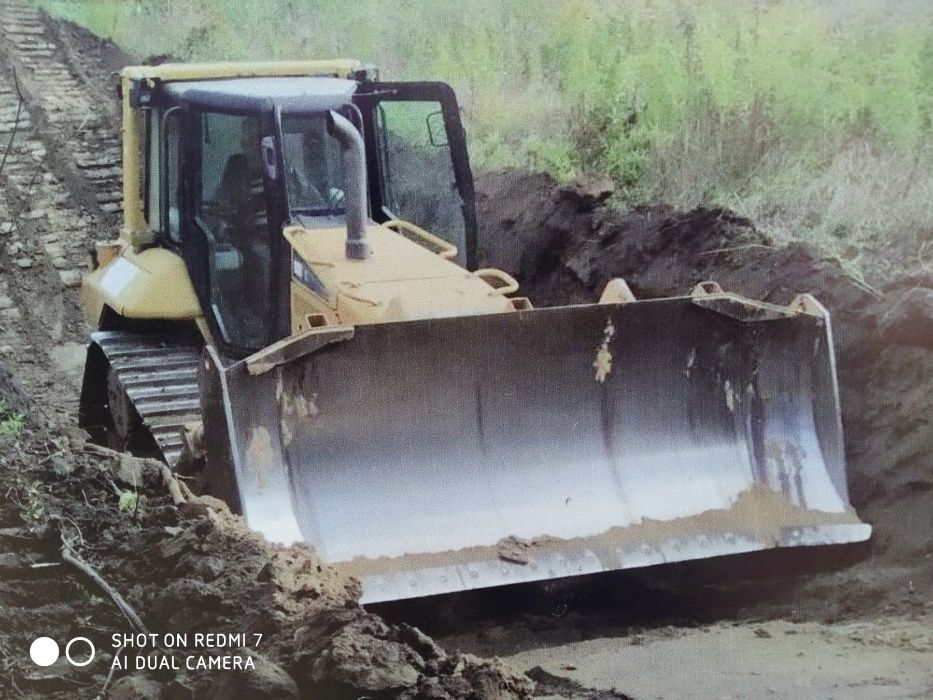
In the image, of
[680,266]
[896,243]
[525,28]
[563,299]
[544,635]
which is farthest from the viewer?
[563,299]

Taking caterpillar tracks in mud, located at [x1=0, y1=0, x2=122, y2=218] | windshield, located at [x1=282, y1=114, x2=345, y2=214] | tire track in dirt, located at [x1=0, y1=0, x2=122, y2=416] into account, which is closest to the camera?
windshield, located at [x1=282, y1=114, x2=345, y2=214]

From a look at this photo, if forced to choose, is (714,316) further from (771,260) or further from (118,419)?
(118,419)

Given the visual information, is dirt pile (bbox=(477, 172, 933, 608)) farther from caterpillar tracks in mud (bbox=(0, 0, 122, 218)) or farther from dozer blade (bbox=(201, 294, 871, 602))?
caterpillar tracks in mud (bbox=(0, 0, 122, 218))

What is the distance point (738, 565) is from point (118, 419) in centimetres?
194

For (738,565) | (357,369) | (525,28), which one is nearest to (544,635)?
(738,565)

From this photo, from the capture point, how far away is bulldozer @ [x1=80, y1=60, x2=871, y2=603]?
295cm

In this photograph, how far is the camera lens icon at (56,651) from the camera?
2650 millimetres

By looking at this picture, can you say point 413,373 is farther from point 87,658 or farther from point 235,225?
point 87,658

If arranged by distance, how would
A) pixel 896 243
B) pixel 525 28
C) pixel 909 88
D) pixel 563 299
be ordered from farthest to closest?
pixel 563 299 < pixel 525 28 < pixel 896 243 < pixel 909 88

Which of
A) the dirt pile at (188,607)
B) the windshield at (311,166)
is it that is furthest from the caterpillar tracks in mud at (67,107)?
the dirt pile at (188,607)

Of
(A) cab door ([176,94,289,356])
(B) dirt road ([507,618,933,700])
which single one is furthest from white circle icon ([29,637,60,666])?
(A) cab door ([176,94,289,356])

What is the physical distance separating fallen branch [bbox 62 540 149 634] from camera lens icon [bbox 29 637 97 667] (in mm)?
96

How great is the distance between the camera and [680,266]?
4.18m

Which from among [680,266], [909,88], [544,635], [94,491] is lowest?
[544,635]
